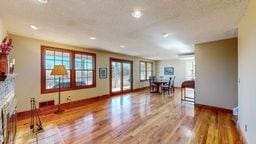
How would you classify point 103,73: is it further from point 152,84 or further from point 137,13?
point 137,13

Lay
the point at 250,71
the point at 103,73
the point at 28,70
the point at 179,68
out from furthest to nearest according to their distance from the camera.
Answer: the point at 179,68 < the point at 103,73 < the point at 28,70 < the point at 250,71

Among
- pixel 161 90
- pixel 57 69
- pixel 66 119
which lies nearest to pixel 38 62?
pixel 57 69

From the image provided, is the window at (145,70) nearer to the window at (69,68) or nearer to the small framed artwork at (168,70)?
the small framed artwork at (168,70)

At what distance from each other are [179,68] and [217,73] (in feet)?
21.4

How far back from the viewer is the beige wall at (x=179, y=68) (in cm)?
1105

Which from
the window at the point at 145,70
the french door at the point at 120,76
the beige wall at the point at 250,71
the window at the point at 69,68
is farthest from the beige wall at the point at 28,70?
the window at the point at 145,70

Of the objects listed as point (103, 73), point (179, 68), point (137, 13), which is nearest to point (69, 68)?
point (103, 73)

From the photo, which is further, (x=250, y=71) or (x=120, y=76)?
(x=120, y=76)

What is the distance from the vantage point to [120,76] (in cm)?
861

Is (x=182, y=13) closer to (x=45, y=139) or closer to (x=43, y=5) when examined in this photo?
(x=43, y=5)

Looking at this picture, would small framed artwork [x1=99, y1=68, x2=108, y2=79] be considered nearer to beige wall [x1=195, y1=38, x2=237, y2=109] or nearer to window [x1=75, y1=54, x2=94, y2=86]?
window [x1=75, y1=54, x2=94, y2=86]

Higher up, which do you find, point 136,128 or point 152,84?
point 152,84

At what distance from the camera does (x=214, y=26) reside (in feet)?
11.3

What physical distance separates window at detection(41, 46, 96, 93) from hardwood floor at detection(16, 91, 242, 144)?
1189mm
